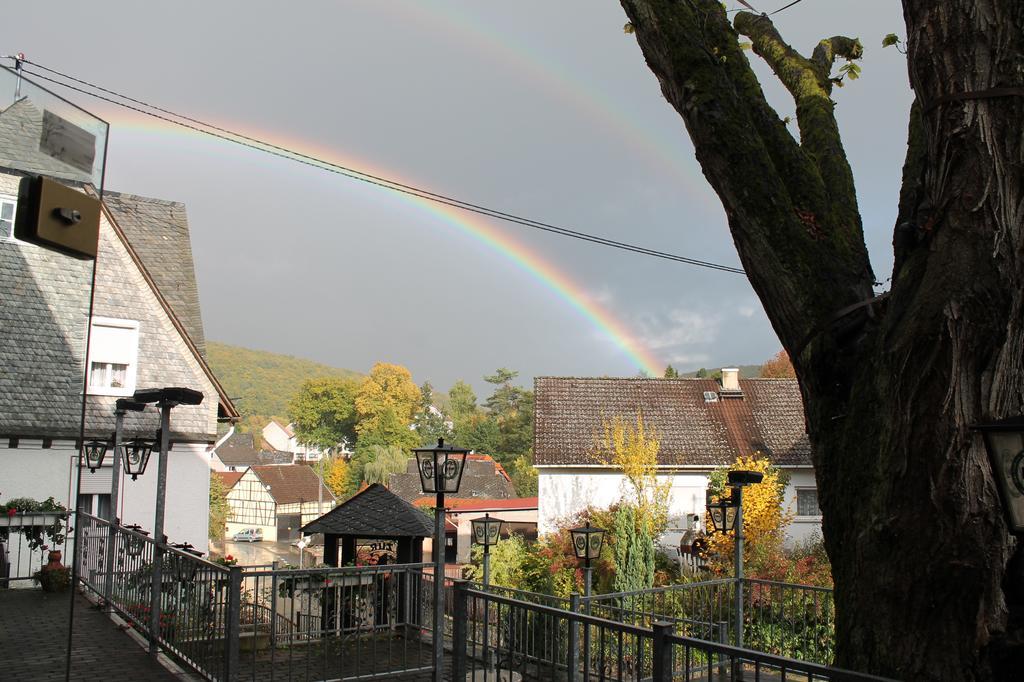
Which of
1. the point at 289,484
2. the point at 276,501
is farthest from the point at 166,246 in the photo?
the point at 289,484

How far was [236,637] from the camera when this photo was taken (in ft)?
24.7

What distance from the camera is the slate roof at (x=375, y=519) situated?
12.4 m

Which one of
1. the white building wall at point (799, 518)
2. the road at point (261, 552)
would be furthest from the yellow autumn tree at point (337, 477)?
the white building wall at point (799, 518)

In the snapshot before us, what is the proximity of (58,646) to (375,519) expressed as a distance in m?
5.68

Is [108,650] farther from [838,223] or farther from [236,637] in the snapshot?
[838,223]

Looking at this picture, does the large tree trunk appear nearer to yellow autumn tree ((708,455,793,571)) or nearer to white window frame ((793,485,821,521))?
yellow autumn tree ((708,455,793,571))

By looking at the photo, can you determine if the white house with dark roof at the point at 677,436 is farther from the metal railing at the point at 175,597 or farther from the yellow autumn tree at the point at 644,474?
the metal railing at the point at 175,597

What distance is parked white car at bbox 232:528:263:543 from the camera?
7838 cm

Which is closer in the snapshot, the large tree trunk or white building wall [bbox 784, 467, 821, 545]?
the large tree trunk

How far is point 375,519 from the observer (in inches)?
502

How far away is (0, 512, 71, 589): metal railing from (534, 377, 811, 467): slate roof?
2075cm

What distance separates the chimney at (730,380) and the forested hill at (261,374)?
127131mm

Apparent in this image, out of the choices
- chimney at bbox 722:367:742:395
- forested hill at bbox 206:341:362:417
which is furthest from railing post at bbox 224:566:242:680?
forested hill at bbox 206:341:362:417

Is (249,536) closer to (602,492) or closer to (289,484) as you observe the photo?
(289,484)
